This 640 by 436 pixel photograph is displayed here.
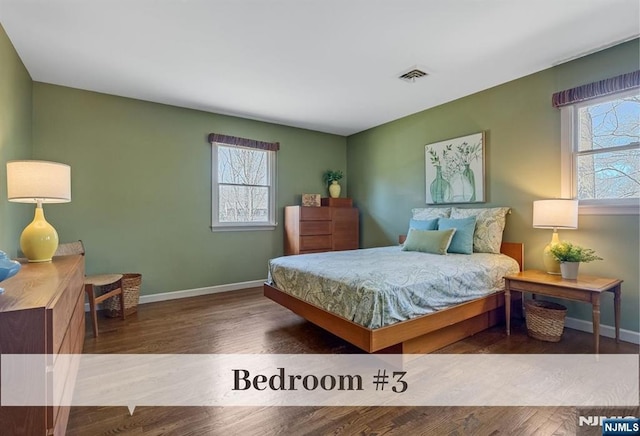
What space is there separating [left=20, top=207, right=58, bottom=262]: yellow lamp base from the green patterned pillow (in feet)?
12.0

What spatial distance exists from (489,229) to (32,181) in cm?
384

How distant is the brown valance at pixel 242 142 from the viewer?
4172 mm

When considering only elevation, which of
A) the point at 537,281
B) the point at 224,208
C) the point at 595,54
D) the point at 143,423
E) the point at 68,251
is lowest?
the point at 143,423

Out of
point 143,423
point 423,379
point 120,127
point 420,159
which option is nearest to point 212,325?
point 143,423

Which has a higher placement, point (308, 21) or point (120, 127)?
point (308, 21)

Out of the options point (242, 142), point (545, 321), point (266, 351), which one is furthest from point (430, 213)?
point (242, 142)

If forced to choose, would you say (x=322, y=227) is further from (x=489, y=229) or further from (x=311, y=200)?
(x=489, y=229)

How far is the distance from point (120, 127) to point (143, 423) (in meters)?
3.24

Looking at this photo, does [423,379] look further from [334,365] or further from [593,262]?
[593,262]

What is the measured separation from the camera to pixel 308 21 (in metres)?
2.26

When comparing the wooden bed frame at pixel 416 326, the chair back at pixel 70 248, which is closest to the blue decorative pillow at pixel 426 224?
the wooden bed frame at pixel 416 326

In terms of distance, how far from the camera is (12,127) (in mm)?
2498

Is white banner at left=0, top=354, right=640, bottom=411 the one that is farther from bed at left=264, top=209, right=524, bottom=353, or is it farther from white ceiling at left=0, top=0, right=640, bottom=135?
Result: white ceiling at left=0, top=0, right=640, bottom=135

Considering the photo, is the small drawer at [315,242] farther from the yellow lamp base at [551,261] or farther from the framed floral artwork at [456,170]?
the yellow lamp base at [551,261]
